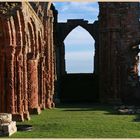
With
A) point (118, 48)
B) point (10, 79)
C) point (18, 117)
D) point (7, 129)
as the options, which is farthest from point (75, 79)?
point (7, 129)

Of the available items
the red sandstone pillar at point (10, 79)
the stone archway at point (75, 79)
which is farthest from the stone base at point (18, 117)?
the stone archway at point (75, 79)

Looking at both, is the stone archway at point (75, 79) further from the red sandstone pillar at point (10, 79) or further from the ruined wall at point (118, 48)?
the red sandstone pillar at point (10, 79)

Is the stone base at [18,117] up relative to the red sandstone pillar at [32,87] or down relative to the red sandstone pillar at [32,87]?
down

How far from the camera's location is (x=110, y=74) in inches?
Answer: 1118

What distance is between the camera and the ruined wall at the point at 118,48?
28188 millimetres

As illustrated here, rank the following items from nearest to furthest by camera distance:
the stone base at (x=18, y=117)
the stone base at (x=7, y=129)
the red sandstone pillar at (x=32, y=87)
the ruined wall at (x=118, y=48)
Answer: the stone base at (x=7, y=129) → the stone base at (x=18, y=117) → the red sandstone pillar at (x=32, y=87) → the ruined wall at (x=118, y=48)

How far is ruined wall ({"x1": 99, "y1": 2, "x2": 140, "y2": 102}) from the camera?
28.2 m

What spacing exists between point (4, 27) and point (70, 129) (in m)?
4.44

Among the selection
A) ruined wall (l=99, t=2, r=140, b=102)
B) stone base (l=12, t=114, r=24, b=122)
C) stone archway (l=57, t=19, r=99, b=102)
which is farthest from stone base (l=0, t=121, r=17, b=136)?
stone archway (l=57, t=19, r=99, b=102)

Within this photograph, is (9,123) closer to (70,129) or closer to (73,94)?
(70,129)

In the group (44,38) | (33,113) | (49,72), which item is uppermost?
(44,38)

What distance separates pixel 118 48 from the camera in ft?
93.4

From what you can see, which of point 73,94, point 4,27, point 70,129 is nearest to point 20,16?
point 4,27

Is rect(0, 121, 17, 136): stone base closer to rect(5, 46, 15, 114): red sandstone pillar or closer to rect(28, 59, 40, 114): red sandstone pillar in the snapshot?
rect(5, 46, 15, 114): red sandstone pillar
